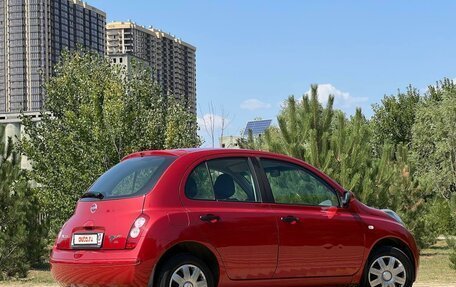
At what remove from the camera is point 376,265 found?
777 centimetres

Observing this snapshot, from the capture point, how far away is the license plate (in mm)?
6707

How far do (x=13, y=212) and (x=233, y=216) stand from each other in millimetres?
11886

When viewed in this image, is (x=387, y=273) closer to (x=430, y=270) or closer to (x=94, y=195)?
(x=94, y=195)

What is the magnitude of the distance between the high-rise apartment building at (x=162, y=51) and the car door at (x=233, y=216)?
43865 mm

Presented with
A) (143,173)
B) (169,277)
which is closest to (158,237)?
(169,277)

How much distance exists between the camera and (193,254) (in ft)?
22.2

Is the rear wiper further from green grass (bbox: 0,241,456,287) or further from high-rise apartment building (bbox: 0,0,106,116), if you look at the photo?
high-rise apartment building (bbox: 0,0,106,116)

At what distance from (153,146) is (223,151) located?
16.3 m

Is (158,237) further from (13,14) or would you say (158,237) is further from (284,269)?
(13,14)

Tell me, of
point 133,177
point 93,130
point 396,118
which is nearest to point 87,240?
point 133,177

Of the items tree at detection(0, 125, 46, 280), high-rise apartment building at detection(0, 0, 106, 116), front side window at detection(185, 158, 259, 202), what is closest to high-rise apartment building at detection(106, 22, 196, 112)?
high-rise apartment building at detection(0, 0, 106, 116)

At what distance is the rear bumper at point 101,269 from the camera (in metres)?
6.40

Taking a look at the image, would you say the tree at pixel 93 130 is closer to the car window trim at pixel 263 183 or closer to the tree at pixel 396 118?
the car window trim at pixel 263 183

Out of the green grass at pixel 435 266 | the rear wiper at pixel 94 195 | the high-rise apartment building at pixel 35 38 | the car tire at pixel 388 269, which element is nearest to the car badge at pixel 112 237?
the rear wiper at pixel 94 195
